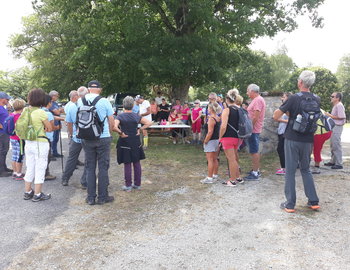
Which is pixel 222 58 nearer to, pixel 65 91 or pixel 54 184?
pixel 54 184

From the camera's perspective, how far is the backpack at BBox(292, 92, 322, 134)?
13.7 feet

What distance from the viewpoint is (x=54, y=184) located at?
235 inches

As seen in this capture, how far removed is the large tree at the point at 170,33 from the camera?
11078mm

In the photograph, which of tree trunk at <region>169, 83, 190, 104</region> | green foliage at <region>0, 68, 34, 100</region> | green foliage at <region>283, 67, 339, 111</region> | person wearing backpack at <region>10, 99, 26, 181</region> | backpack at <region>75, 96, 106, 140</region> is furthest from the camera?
green foliage at <region>0, 68, 34, 100</region>

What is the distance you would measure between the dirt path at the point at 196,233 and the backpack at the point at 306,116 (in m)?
1.23

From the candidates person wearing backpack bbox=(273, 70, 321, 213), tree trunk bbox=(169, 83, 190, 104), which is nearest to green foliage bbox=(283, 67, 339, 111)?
tree trunk bbox=(169, 83, 190, 104)

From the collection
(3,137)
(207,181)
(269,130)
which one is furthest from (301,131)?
(3,137)

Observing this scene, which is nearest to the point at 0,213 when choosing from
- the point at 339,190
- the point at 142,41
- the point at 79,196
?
the point at 79,196

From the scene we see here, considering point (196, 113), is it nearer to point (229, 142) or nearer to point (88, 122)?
point (229, 142)

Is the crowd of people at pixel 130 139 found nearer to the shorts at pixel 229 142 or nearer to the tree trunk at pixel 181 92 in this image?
the shorts at pixel 229 142

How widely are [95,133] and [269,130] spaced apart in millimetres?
5715

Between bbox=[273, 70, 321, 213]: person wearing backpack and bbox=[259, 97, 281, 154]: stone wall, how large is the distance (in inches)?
168

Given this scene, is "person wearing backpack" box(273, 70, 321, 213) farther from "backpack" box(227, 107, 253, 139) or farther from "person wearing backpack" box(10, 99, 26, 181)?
"person wearing backpack" box(10, 99, 26, 181)

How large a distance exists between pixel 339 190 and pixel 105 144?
4.17 m
